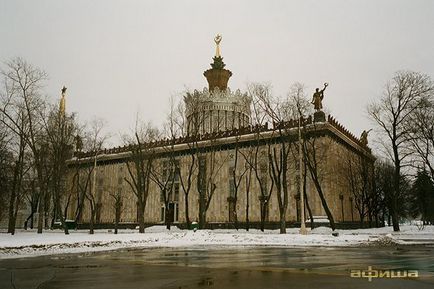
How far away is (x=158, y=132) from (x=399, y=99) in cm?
2488

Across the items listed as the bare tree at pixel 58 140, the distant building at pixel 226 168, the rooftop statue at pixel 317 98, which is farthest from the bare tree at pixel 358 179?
the bare tree at pixel 58 140

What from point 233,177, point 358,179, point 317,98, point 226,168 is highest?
point 317,98

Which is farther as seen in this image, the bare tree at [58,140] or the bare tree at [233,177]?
the bare tree at [233,177]

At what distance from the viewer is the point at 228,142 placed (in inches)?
2072

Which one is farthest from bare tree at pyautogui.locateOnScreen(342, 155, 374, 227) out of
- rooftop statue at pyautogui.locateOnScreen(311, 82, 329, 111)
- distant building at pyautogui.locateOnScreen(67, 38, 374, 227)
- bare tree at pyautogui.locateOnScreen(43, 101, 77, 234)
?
bare tree at pyautogui.locateOnScreen(43, 101, 77, 234)

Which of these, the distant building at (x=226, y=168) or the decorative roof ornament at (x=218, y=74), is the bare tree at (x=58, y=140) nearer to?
the distant building at (x=226, y=168)

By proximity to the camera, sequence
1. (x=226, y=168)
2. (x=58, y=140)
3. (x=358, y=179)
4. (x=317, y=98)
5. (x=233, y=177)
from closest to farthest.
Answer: (x=58, y=140)
(x=317, y=98)
(x=233, y=177)
(x=226, y=168)
(x=358, y=179)

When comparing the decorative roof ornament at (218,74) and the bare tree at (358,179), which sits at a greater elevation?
the decorative roof ornament at (218,74)

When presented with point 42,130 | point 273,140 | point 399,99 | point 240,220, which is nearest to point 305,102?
point 399,99

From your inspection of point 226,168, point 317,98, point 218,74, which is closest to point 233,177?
point 226,168

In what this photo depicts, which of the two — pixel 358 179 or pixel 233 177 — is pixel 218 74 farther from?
pixel 358 179

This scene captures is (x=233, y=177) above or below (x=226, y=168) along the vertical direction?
below

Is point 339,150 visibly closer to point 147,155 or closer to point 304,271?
point 147,155

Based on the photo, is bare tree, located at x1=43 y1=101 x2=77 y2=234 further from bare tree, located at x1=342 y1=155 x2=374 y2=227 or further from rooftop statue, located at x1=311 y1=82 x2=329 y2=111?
bare tree, located at x1=342 y1=155 x2=374 y2=227
